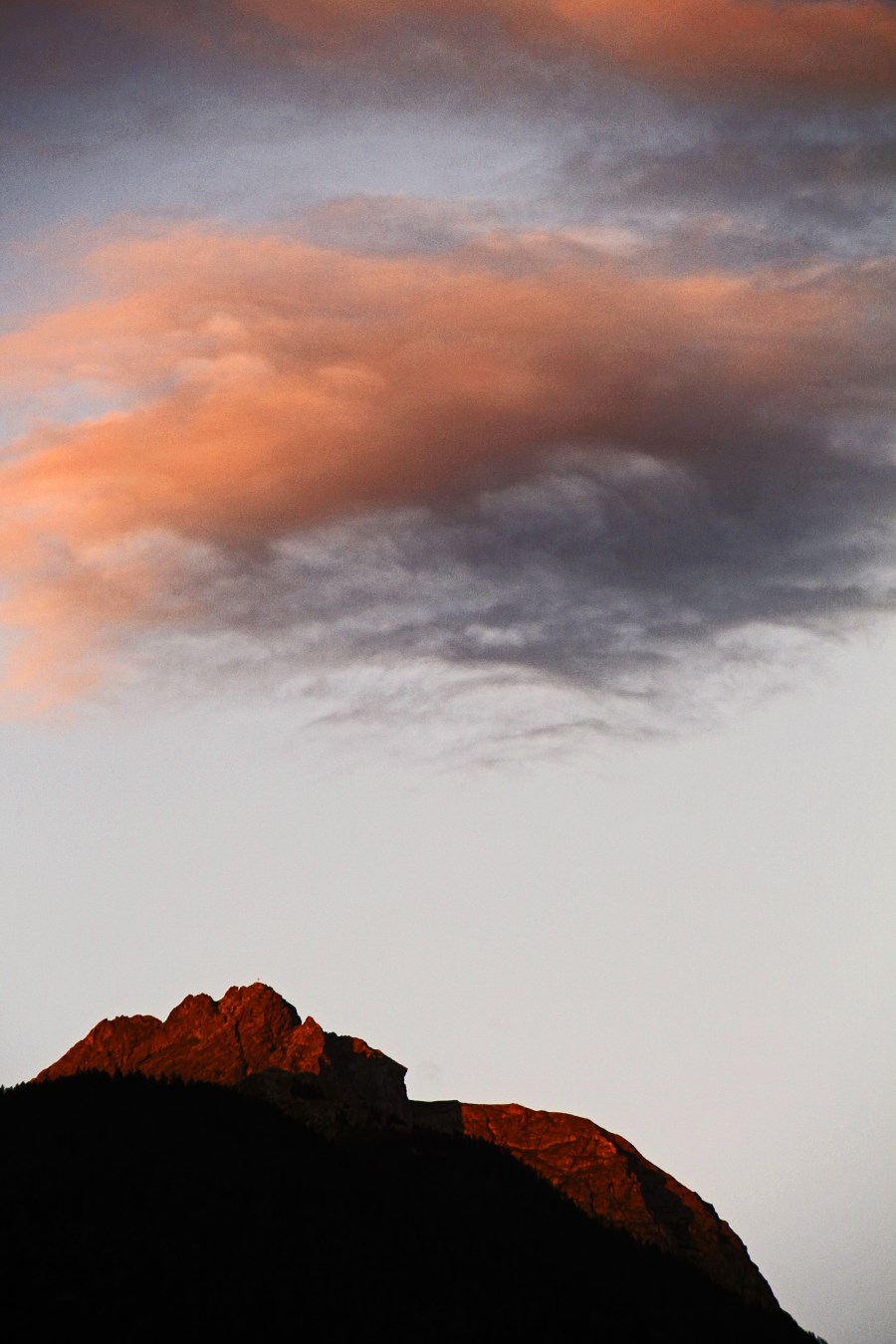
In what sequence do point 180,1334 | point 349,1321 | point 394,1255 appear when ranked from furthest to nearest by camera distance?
point 394,1255
point 349,1321
point 180,1334

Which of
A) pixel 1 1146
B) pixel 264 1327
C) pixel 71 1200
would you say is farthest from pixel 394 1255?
pixel 1 1146

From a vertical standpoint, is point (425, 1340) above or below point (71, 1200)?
below

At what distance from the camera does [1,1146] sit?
194375mm

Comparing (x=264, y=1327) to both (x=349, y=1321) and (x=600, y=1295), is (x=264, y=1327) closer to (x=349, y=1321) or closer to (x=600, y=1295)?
(x=349, y=1321)

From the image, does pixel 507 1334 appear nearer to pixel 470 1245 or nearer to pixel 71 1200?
pixel 470 1245

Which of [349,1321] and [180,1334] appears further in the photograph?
[349,1321]

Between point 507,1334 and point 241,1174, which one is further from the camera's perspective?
point 241,1174

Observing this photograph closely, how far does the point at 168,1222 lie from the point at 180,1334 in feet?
70.4

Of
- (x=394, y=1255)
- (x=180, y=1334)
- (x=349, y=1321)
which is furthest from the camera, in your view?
(x=394, y=1255)

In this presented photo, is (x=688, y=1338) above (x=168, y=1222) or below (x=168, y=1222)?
below

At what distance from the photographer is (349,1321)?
172625mm

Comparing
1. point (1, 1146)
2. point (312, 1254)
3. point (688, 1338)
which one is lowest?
point (688, 1338)

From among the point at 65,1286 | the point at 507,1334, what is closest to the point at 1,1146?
the point at 65,1286

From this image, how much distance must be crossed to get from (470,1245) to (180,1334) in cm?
5003
